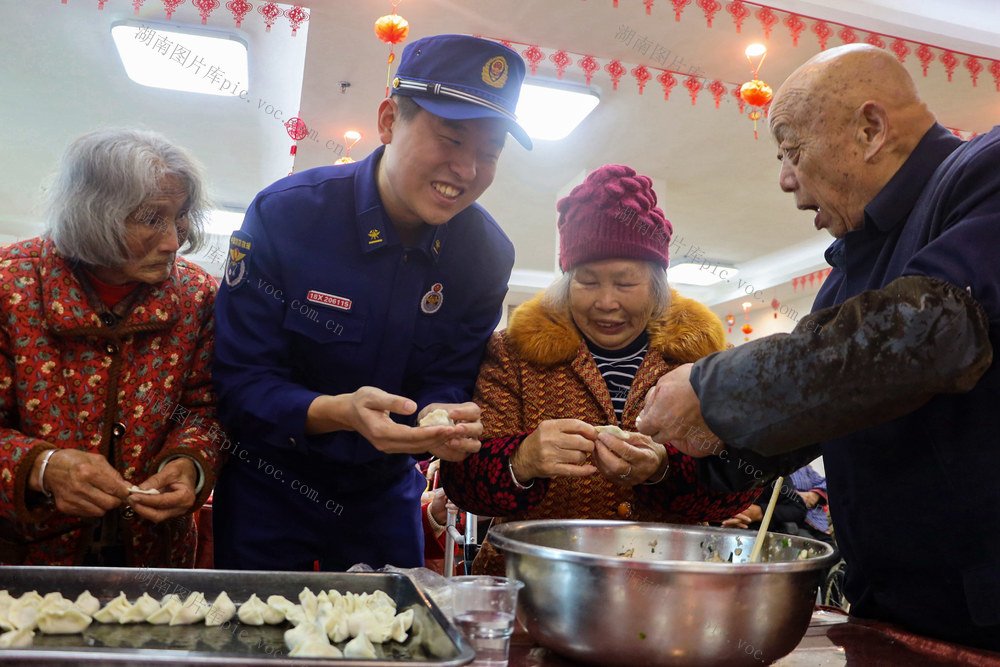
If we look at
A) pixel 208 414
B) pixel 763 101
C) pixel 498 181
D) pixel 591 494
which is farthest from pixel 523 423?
pixel 498 181

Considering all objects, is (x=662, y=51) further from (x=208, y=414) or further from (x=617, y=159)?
(x=208, y=414)

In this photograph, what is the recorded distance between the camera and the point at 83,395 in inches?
65.2

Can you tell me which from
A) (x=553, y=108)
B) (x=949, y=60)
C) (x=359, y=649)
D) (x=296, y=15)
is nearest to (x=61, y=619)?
(x=359, y=649)

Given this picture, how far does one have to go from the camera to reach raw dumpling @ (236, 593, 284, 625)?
1.16 m

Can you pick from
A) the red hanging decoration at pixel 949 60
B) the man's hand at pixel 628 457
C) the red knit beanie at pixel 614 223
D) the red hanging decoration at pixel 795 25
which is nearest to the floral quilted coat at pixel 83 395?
the man's hand at pixel 628 457

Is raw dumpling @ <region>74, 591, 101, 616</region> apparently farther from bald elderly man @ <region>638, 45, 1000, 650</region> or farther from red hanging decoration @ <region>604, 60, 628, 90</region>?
red hanging decoration @ <region>604, 60, 628, 90</region>

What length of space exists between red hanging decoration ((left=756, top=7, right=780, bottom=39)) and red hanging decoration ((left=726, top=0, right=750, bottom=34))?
0.09 meters

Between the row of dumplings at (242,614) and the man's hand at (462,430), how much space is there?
1.22ft

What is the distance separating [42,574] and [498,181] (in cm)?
688

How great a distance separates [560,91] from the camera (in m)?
5.64

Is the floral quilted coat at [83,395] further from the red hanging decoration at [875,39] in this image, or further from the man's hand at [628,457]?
the red hanging decoration at [875,39]

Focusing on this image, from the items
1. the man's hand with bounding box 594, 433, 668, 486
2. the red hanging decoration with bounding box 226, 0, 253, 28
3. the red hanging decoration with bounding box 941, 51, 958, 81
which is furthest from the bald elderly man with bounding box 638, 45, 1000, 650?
the red hanging decoration with bounding box 941, 51, 958, 81

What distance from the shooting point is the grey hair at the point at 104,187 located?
1640mm

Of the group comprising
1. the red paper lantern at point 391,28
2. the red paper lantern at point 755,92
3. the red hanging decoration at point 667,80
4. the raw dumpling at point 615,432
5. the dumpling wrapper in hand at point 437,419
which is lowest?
the raw dumpling at point 615,432
